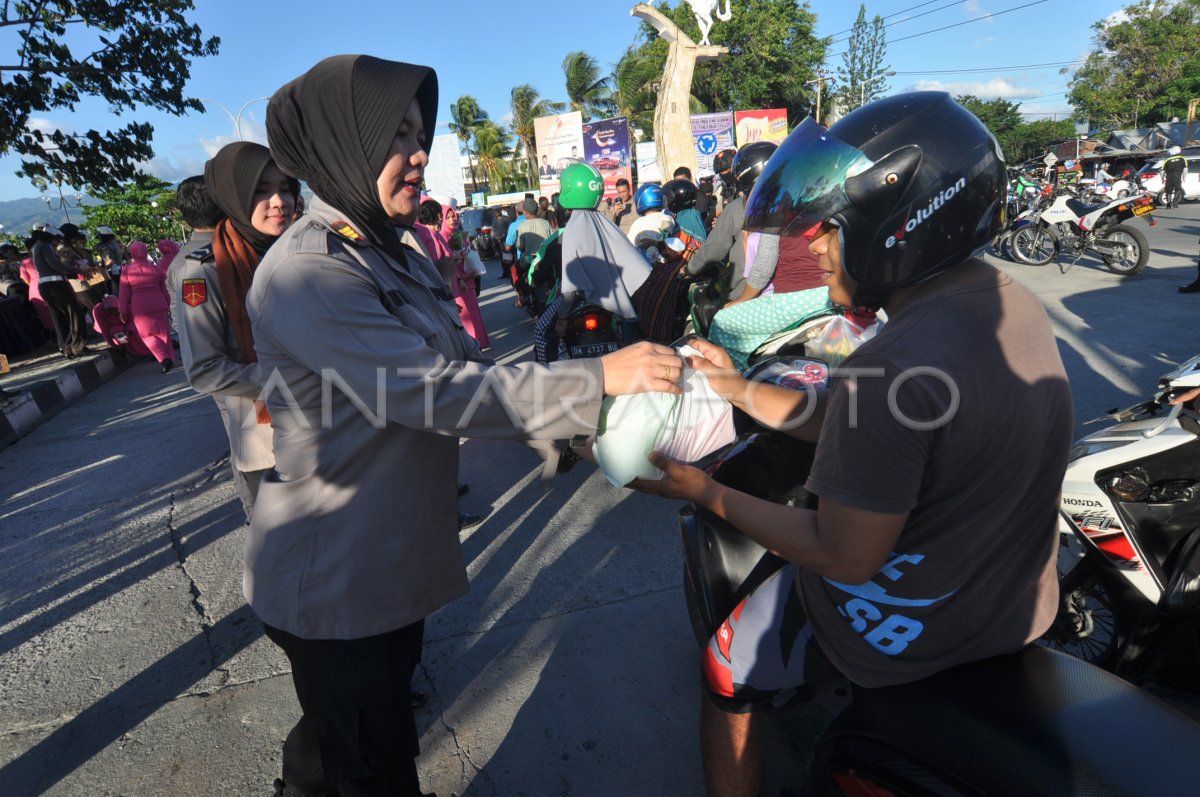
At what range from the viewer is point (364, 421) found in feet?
4.43

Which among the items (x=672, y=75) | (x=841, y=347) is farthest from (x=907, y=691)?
(x=672, y=75)

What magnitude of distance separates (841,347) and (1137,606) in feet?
3.89

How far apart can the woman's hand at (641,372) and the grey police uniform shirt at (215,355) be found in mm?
1688

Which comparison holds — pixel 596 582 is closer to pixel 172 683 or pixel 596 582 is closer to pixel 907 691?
pixel 172 683

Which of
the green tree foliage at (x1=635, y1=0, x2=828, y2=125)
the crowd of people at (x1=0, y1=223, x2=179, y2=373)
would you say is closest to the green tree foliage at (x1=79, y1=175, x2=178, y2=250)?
the crowd of people at (x1=0, y1=223, x2=179, y2=373)

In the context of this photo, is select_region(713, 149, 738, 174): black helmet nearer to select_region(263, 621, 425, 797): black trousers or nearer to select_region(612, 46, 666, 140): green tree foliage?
select_region(263, 621, 425, 797): black trousers

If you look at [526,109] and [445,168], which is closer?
[445,168]

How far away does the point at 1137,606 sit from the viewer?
6.66ft

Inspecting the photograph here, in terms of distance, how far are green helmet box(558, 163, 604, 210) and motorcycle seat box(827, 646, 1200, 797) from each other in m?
3.64

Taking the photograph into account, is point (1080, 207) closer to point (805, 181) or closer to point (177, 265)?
point (805, 181)

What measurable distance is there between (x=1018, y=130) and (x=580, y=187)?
6935 cm

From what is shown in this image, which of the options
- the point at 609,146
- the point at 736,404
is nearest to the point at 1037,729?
the point at 736,404

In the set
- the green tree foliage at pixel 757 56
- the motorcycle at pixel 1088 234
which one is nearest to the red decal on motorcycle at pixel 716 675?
the motorcycle at pixel 1088 234

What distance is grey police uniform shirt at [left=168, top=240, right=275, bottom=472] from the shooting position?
96.0 inches
